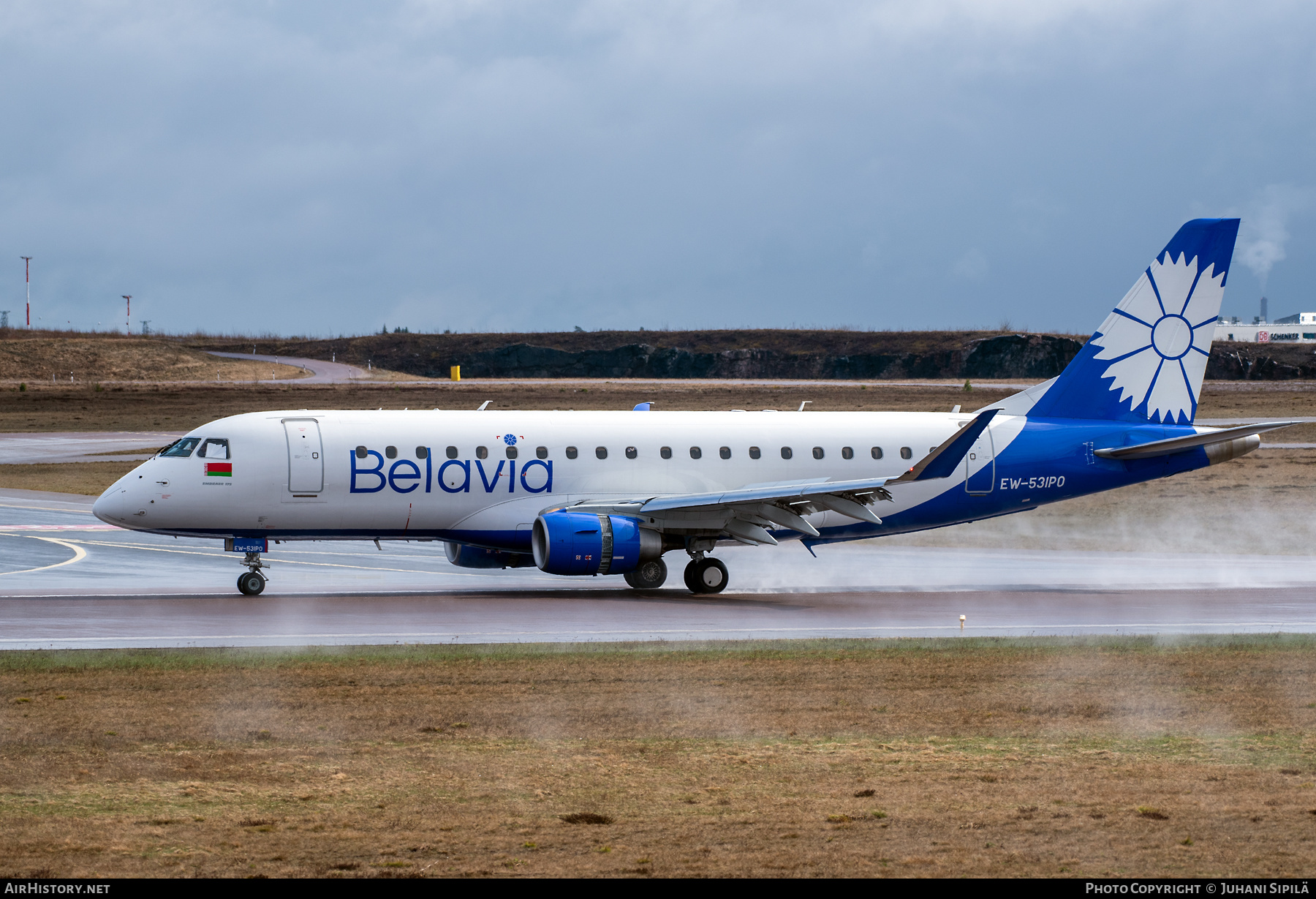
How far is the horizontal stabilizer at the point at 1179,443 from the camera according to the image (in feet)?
105

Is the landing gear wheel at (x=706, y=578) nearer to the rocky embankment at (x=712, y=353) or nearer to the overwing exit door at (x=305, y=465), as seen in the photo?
the overwing exit door at (x=305, y=465)

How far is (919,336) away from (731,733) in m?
158

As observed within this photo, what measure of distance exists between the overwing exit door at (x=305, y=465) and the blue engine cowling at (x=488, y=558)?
3.70m

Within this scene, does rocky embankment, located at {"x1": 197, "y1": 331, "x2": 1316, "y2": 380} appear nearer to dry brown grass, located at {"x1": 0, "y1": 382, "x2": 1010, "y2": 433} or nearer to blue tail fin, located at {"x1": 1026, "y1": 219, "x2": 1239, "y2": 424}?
dry brown grass, located at {"x1": 0, "y1": 382, "x2": 1010, "y2": 433}

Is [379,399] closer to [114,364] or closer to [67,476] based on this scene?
[67,476]

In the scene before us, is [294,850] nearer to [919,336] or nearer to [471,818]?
[471,818]

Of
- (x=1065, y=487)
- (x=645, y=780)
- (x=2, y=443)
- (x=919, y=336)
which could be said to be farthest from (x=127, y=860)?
(x=919, y=336)

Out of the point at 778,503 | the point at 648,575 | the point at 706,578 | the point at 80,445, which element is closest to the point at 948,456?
the point at 778,503

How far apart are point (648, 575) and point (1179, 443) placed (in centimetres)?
1260

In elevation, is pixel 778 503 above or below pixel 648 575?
above

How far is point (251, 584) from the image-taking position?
29.1m

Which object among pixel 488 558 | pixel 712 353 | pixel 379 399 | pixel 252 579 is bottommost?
pixel 252 579
